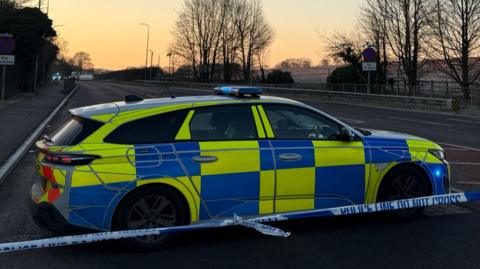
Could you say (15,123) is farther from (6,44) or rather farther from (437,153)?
(437,153)

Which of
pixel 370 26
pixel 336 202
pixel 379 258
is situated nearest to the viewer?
pixel 379 258

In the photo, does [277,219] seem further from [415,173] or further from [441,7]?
[441,7]

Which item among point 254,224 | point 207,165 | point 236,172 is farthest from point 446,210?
point 207,165

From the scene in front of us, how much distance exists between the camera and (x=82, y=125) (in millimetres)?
5016

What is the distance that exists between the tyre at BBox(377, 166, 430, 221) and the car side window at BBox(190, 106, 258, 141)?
1623mm

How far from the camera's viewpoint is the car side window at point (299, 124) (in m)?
5.48

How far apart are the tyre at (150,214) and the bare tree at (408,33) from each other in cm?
3867

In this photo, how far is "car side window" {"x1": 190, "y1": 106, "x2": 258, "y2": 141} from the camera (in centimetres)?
519

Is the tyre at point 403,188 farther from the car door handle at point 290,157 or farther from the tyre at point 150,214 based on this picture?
the tyre at point 150,214

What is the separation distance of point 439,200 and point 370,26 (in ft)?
140

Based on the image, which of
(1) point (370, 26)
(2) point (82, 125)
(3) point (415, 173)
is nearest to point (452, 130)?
(3) point (415, 173)

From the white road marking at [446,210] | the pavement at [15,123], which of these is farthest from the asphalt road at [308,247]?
the pavement at [15,123]

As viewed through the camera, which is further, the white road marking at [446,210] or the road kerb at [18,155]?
the road kerb at [18,155]

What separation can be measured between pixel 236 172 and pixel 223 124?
532 millimetres
